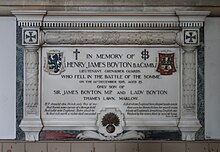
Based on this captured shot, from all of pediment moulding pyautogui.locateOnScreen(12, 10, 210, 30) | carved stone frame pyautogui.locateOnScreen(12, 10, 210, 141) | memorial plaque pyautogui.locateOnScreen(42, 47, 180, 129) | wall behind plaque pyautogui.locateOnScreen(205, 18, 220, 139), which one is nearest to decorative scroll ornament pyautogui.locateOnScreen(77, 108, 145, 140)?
memorial plaque pyautogui.locateOnScreen(42, 47, 180, 129)

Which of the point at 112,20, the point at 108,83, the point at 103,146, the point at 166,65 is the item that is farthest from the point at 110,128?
the point at 112,20

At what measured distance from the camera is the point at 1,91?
A: 8.87ft

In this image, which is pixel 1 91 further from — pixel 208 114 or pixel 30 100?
pixel 208 114

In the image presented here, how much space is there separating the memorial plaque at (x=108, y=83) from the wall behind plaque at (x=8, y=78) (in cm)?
21

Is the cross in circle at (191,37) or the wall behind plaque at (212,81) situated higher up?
the cross in circle at (191,37)

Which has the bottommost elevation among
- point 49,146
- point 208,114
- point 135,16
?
point 49,146

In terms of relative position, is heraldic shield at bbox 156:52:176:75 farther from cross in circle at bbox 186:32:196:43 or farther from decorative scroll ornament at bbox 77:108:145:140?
decorative scroll ornament at bbox 77:108:145:140

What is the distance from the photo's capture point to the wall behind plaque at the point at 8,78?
270cm

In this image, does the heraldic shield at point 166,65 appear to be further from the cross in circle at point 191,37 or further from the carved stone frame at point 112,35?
the cross in circle at point 191,37

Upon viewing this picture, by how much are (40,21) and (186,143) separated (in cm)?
127

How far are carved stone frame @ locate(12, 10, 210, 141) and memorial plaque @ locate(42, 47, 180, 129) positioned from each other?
5 cm

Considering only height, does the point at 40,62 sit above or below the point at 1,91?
above

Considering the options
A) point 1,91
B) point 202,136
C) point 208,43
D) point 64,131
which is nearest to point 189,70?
point 208,43

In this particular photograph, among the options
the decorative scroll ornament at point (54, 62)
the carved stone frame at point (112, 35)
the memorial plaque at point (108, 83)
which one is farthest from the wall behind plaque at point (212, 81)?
the decorative scroll ornament at point (54, 62)
